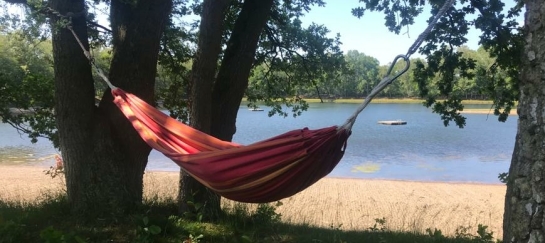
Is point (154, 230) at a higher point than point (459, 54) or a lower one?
lower

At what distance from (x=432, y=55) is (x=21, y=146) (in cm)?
1726

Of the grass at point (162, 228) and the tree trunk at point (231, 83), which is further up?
the tree trunk at point (231, 83)

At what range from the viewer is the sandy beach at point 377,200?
6074 millimetres

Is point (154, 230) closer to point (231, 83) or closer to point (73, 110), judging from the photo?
point (73, 110)

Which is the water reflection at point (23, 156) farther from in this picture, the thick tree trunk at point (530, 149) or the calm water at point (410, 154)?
the thick tree trunk at point (530, 149)

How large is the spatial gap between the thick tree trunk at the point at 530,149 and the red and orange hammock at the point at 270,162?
60cm

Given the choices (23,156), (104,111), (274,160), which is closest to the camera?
(274,160)

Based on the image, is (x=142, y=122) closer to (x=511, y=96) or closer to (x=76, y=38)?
(x=76, y=38)

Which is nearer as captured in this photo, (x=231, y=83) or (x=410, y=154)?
(x=231, y=83)

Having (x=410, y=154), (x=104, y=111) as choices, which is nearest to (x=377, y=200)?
(x=104, y=111)

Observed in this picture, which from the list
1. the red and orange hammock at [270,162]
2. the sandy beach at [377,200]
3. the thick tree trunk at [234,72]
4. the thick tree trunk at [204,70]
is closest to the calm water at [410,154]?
the sandy beach at [377,200]

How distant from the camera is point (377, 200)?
332 inches

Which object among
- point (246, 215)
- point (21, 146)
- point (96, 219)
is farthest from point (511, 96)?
point (21, 146)

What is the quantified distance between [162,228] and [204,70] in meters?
1.13
